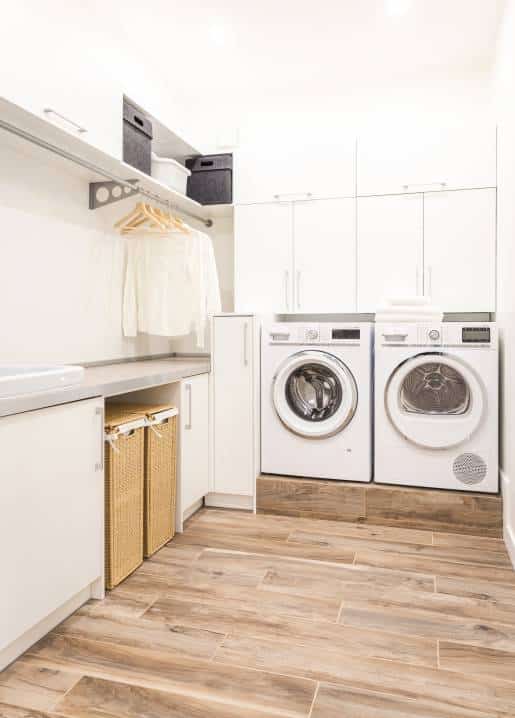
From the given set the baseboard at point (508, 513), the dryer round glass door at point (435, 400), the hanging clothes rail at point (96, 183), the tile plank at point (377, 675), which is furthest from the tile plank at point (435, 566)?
the hanging clothes rail at point (96, 183)

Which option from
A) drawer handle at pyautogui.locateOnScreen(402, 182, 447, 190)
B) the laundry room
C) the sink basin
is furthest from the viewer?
drawer handle at pyautogui.locateOnScreen(402, 182, 447, 190)

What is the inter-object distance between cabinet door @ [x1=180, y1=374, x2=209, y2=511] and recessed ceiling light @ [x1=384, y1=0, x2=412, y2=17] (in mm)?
2160

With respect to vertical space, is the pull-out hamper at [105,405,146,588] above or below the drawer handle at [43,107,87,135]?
below

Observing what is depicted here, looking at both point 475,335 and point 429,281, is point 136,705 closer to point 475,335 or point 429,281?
point 475,335

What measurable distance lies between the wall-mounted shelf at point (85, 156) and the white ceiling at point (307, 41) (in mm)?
→ 859

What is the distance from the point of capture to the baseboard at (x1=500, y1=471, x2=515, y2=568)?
250 cm

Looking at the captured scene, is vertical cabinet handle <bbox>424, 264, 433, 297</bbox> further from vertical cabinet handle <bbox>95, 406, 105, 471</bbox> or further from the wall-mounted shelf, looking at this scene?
vertical cabinet handle <bbox>95, 406, 105, 471</bbox>

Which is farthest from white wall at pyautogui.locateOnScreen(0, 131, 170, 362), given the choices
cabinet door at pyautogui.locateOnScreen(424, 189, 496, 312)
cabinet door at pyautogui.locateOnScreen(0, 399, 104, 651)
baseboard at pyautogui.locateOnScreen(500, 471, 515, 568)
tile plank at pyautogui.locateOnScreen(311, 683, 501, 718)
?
baseboard at pyautogui.locateOnScreen(500, 471, 515, 568)

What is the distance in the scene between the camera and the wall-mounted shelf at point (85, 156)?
6.73 ft

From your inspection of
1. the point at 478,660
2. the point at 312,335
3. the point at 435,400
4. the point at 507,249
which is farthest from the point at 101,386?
the point at 507,249

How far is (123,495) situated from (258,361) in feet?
4.19

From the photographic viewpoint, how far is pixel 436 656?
173 centimetres

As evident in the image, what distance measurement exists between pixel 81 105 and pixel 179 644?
83.7 inches

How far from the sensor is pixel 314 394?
319cm
